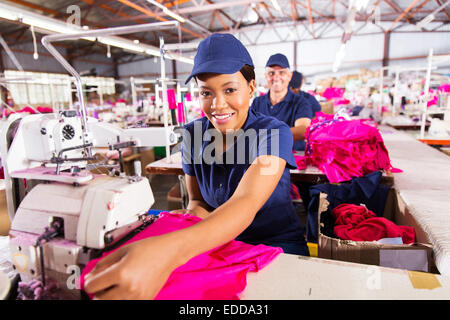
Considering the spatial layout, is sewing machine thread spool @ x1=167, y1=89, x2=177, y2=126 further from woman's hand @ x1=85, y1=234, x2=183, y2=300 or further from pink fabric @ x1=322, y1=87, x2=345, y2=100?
pink fabric @ x1=322, y1=87, x2=345, y2=100

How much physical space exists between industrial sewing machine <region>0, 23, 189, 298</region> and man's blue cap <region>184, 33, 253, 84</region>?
40cm

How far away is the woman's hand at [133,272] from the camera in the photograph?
564 mm

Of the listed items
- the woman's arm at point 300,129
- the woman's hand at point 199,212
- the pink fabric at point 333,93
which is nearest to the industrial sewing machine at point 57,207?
the woman's hand at point 199,212

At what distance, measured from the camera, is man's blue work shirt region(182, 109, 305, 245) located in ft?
3.82

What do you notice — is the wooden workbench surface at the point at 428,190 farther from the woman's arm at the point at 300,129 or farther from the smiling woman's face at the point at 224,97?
the smiling woman's face at the point at 224,97

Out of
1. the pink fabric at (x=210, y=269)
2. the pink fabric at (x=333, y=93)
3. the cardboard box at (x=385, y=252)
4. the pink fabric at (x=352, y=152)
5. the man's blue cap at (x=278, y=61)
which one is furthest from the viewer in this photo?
the pink fabric at (x=333, y=93)

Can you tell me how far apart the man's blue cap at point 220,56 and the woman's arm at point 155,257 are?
0.48 meters

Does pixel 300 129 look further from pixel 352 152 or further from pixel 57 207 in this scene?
pixel 57 207

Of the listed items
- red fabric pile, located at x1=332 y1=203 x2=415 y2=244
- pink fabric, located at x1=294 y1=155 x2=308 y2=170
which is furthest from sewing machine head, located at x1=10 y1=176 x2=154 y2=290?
pink fabric, located at x1=294 y1=155 x2=308 y2=170

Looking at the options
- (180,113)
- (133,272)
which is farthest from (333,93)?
(133,272)

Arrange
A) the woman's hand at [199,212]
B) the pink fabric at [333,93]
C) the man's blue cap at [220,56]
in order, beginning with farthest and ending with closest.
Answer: the pink fabric at [333,93]
the woman's hand at [199,212]
the man's blue cap at [220,56]

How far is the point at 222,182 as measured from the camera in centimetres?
126

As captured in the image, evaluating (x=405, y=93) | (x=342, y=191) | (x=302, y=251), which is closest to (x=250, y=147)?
(x=302, y=251)
